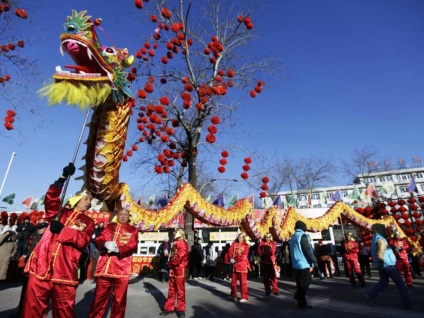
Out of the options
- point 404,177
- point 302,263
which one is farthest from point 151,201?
point 404,177

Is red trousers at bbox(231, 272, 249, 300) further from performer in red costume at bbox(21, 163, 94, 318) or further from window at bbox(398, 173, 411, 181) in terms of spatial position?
window at bbox(398, 173, 411, 181)

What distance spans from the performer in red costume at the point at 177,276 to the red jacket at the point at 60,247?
7.86ft

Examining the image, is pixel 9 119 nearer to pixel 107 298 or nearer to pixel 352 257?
pixel 107 298

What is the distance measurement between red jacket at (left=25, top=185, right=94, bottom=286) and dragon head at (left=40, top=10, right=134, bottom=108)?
1344 millimetres

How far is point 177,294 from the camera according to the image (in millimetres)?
5070

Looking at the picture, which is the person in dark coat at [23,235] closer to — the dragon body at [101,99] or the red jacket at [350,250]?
the dragon body at [101,99]

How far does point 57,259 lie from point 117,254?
0.78 meters

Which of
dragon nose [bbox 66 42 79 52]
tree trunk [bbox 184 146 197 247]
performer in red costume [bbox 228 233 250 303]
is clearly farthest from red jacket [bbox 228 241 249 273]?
dragon nose [bbox 66 42 79 52]

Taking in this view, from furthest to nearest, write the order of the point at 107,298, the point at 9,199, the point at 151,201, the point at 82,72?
the point at 9,199, the point at 151,201, the point at 82,72, the point at 107,298

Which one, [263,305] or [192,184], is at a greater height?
[192,184]

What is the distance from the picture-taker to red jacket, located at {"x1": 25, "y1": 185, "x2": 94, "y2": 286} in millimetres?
2977

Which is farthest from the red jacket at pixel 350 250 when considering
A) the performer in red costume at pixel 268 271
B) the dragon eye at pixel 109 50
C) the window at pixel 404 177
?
the window at pixel 404 177

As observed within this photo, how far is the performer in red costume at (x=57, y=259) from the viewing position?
2.86 metres

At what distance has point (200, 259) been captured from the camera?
38.1 ft
